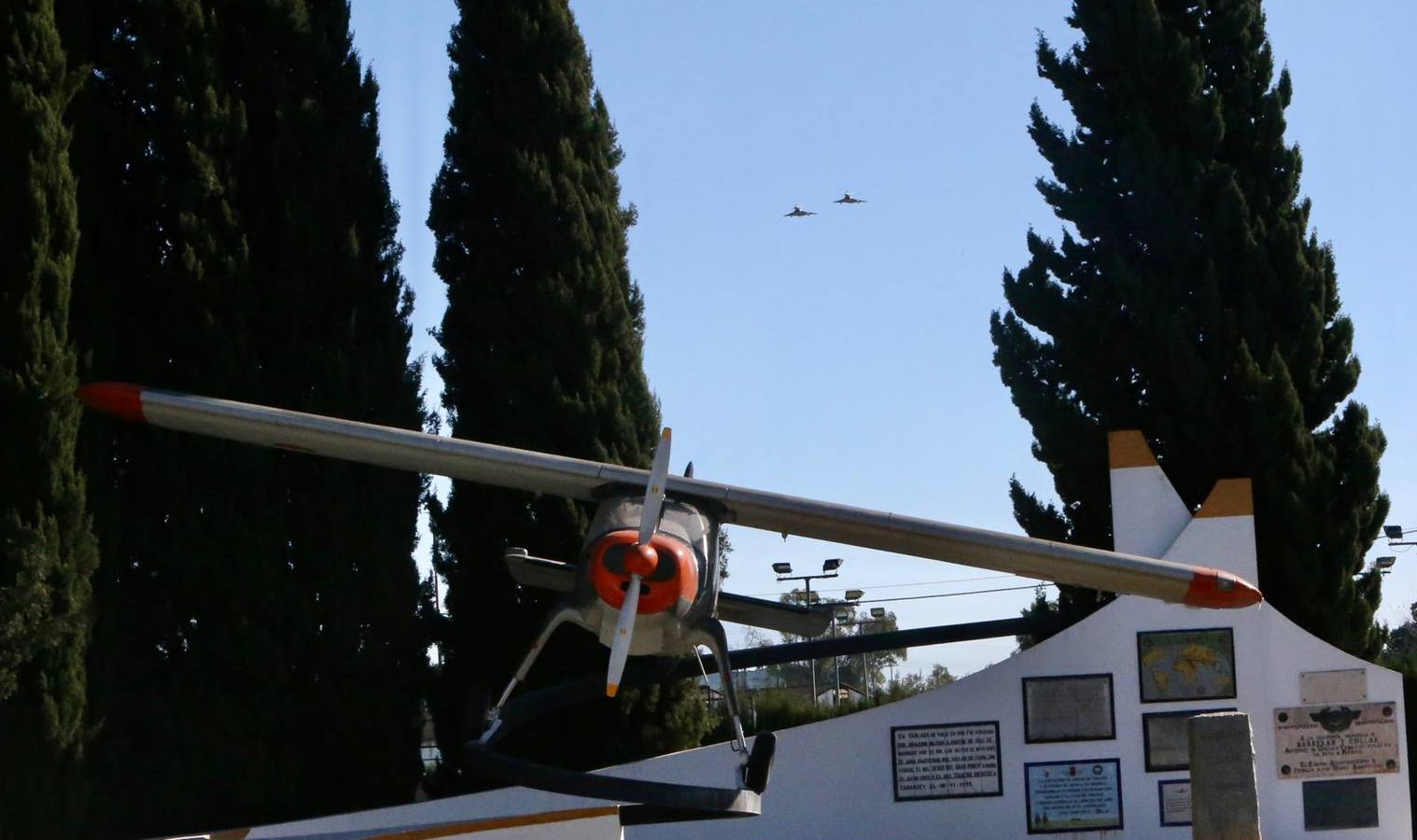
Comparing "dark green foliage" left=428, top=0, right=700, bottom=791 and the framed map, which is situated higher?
"dark green foliage" left=428, top=0, right=700, bottom=791

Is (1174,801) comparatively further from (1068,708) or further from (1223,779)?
(1223,779)

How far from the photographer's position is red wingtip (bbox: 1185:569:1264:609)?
39.8 feet

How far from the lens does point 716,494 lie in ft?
39.4

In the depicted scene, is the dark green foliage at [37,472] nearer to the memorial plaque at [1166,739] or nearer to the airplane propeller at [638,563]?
the airplane propeller at [638,563]

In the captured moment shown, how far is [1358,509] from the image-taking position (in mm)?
16312

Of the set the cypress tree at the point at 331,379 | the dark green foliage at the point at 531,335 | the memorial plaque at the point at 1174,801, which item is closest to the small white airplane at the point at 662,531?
the memorial plaque at the point at 1174,801

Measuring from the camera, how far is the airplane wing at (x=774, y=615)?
12.8m

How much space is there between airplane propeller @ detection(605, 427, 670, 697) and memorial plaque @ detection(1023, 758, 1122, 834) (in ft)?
15.7

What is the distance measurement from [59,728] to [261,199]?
18.7 feet

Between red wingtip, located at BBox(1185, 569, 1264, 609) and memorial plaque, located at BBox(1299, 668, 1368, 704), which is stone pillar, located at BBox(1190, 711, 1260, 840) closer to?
red wingtip, located at BBox(1185, 569, 1264, 609)

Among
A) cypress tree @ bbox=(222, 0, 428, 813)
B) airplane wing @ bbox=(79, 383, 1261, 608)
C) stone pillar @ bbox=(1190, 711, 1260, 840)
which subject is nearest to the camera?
stone pillar @ bbox=(1190, 711, 1260, 840)

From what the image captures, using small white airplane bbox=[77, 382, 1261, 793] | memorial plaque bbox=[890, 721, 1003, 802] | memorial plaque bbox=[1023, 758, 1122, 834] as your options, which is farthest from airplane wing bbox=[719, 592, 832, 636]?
memorial plaque bbox=[1023, 758, 1122, 834]

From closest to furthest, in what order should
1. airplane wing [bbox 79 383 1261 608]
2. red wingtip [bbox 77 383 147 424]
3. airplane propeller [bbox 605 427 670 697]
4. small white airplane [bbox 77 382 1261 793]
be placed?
airplane propeller [bbox 605 427 670 697], small white airplane [bbox 77 382 1261 793], airplane wing [bbox 79 383 1261 608], red wingtip [bbox 77 383 147 424]

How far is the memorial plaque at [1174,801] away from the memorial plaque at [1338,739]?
2.90 ft
